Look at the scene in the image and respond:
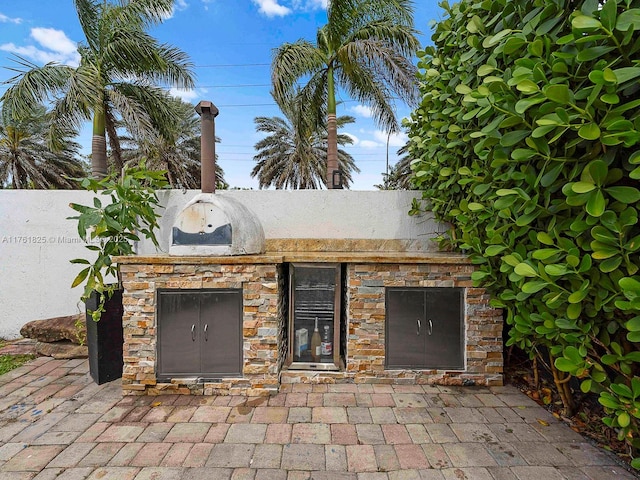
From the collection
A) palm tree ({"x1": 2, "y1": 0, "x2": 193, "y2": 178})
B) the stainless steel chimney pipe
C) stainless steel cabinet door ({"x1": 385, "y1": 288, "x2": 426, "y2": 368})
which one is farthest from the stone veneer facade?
palm tree ({"x1": 2, "y1": 0, "x2": 193, "y2": 178})

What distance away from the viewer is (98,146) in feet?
21.6

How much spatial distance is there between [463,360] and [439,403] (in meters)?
0.63

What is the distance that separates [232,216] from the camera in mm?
3307

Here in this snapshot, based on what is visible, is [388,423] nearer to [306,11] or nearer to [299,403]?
[299,403]

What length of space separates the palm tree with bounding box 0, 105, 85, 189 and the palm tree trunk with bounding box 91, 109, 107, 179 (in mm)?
7691

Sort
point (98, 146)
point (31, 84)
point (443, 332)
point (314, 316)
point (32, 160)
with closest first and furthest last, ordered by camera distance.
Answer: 1. point (443, 332)
2. point (314, 316)
3. point (31, 84)
4. point (98, 146)
5. point (32, 160)

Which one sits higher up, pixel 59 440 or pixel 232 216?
pixel 232 216

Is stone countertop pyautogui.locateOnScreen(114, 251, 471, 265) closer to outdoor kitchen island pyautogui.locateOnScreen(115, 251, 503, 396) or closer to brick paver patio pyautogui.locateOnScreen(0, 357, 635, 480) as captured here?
outdoor kitchen island pyautogui.locateOnScreen(115, 251, 503, 396)

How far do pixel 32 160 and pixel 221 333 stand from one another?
15.5m

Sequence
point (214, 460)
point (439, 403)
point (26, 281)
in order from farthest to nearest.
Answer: point (26, 281) < point (439, 403) < point (214, 460)

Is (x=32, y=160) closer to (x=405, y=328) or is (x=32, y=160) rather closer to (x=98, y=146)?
(x=98, y=146)

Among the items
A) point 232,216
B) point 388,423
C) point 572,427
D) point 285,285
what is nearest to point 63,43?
point 232,216

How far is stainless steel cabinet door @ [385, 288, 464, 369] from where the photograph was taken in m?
3.38

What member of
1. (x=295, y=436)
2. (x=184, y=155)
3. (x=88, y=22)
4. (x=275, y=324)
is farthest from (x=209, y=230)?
(x=184, y=155)
